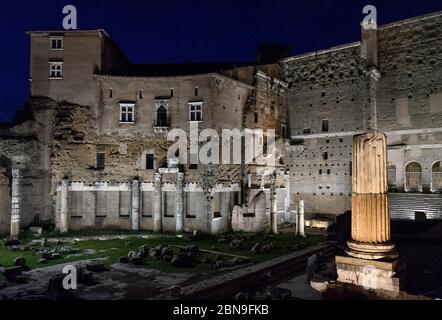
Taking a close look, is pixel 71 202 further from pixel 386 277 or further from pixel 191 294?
pixel 386 277

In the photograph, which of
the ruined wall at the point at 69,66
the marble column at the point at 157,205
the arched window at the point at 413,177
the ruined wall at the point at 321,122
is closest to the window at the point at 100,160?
the ruined wall at the point at 69,66

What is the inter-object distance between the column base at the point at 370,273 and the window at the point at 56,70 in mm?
25584

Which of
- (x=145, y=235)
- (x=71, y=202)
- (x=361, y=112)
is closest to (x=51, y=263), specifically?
(x=145, y=235)

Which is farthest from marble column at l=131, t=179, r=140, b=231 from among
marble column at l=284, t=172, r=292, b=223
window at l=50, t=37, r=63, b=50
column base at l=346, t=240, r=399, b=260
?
column base at l=346, t=240, r=399, b=260

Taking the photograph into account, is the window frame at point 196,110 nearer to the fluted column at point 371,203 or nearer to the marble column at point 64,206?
the marble column at point 64,206

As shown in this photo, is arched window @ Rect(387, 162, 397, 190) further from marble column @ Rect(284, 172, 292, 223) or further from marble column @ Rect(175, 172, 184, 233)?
marble column @ Rect(175, 172, 184, 233)

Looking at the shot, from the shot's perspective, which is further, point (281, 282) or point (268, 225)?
point (268, 225)

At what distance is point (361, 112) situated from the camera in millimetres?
30000

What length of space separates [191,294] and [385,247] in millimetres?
6779

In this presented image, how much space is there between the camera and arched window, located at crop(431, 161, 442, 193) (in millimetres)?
26625

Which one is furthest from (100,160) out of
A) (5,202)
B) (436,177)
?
(436,177)

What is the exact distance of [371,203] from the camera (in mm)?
11016

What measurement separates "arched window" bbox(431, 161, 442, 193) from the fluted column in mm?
19258

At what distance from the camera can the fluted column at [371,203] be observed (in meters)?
10.9
